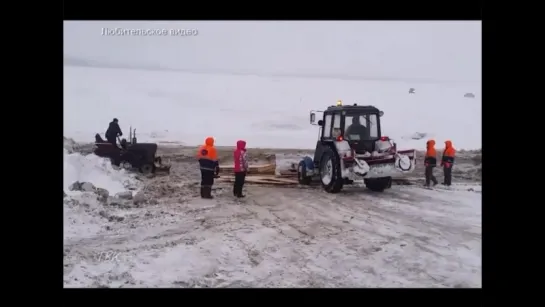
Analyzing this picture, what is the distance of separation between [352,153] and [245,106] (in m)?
0.95

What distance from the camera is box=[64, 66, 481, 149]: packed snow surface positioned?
3395 millimetres

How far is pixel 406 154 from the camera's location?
3457 mm

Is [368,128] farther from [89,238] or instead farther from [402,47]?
[89,238]

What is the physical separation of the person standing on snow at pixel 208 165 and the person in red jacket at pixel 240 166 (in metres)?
0.16

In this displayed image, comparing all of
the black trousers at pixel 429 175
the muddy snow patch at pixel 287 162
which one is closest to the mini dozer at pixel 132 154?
the muddy snow patch at pixel 287 162

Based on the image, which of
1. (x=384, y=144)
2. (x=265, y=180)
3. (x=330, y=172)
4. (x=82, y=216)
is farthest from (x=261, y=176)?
(x=82, y=216)

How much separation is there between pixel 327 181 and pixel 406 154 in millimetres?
682

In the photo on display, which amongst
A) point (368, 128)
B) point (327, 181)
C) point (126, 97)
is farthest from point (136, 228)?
point (368, 128)

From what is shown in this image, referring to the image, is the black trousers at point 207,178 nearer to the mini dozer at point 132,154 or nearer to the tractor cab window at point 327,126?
the mini dozer at point 132,154

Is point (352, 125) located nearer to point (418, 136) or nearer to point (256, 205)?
point (418, 136)

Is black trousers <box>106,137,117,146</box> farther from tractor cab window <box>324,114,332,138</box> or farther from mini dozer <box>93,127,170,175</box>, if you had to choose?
tractor cab window <box>324,114,332,138</box>

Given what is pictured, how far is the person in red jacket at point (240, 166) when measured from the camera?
340cm

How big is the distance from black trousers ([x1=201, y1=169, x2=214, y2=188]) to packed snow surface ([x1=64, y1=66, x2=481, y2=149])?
25cm

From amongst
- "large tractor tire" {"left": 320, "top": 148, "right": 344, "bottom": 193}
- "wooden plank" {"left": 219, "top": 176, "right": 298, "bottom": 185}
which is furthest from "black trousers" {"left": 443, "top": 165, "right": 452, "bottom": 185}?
"wooden plank" {"left": 219, "top": 176, "right": 298, "bottom": 185}
